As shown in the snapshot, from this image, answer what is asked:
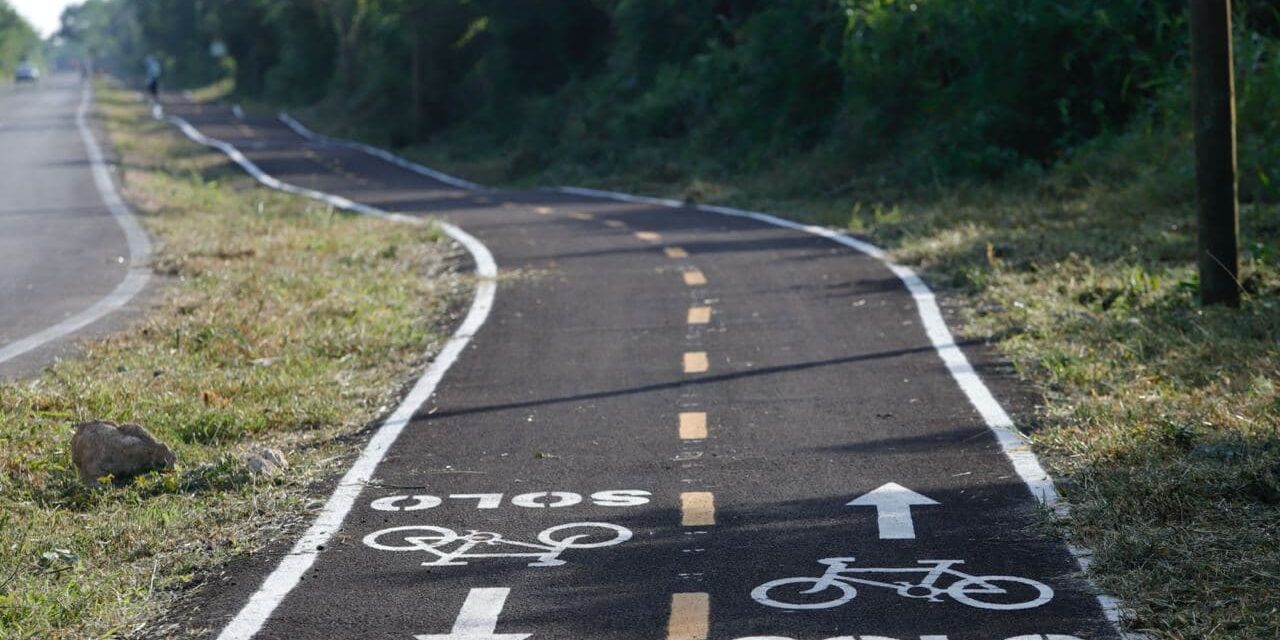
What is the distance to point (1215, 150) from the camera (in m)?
11.5

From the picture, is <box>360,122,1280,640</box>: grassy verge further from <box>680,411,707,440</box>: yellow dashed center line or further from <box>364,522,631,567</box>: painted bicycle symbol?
<box>364,522,631,567</box>: painted bicycle symbol

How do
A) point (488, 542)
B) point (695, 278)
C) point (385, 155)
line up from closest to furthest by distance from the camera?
point (488, 542)
point (695, 278)
point (385, 155)

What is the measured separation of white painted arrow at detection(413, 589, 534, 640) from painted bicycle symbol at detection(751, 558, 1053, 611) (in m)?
0.94

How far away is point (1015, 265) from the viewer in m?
14.5

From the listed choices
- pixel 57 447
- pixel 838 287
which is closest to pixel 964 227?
pixel 838 287

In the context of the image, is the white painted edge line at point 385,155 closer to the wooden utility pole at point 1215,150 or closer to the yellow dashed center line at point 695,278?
the yellow dashed center line at point 695,278

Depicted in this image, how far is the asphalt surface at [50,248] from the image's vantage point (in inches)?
506

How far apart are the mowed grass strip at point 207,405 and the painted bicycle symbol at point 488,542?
0.52 metres

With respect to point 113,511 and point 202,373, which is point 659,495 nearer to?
point 113,511

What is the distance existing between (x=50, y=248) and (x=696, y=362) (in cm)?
1062

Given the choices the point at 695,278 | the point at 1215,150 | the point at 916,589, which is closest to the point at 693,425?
the point at 916,589

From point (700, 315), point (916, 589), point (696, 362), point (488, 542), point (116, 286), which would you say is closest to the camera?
point (916, 589)

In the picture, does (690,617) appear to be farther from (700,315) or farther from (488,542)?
(700,315)

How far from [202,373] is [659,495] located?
4149mm
